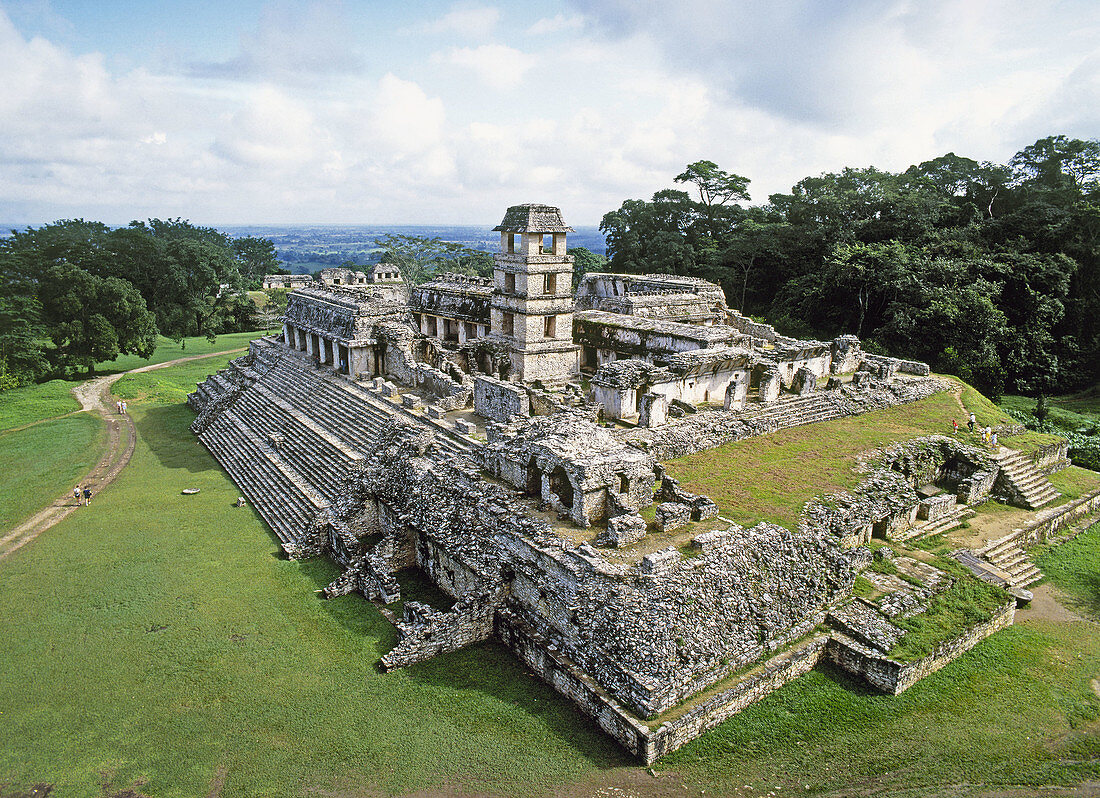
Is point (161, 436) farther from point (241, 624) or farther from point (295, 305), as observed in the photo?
point (241, 624)

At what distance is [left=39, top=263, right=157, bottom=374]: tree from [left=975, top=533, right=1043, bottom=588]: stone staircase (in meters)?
39.0

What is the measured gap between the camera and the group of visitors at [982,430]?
1973cm

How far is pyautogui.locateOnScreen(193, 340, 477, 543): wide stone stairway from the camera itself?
18.3 metres

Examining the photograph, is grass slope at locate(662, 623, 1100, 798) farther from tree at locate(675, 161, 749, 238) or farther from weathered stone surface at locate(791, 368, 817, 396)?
tree at locate(675, 161, 749, 238)

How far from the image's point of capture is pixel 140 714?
1086 centimetres

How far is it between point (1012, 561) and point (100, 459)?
91.9ft

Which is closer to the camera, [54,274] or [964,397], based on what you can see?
[964,397]

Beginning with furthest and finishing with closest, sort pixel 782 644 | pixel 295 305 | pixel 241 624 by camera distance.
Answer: pixel 295 305
pixel 241 624
pixel 782 644

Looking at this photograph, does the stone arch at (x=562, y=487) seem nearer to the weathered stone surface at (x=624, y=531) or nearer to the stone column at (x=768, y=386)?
the weathered stone surface at (x=624, y=531)

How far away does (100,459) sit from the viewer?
22.7 meters

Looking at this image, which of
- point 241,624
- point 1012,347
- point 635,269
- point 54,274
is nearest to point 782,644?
point 241,624

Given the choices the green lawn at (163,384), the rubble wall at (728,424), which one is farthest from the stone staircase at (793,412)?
the green lawn at (163,384)

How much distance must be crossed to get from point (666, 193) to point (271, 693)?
167ft

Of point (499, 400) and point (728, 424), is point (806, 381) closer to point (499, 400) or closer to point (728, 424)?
point (728, 424)
